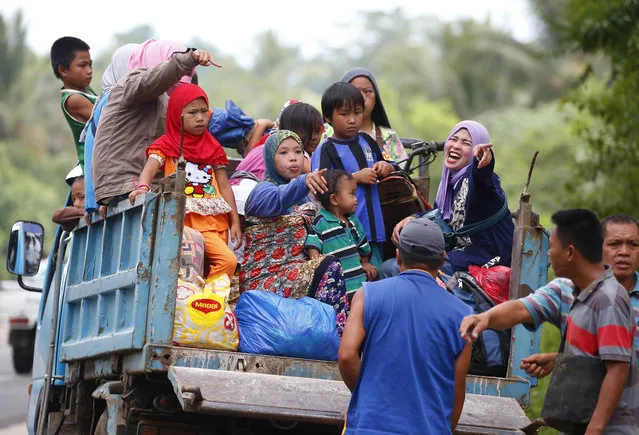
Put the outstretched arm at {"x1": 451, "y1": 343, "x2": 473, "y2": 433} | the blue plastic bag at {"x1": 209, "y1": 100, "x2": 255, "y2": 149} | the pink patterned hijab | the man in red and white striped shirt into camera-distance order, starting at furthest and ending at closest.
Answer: the blue plastic bag at {"x1": 209, "y1": 100, "x2": 255, "y2": 149} < the pink patterned hijab < the outstretched arm at {"x1": 451, "y1": 343, "x2": 473, "y2": 433} < the man in red and white striped shirt

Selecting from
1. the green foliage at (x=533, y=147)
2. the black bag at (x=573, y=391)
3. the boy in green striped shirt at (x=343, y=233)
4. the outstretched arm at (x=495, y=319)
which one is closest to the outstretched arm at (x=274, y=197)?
the boy in green striped shirt at (x=343, y=233)

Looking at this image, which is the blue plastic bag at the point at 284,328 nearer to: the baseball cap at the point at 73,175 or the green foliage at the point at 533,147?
the baseball cap at the point at 73,175

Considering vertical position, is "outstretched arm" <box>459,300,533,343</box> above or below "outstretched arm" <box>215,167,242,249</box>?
below

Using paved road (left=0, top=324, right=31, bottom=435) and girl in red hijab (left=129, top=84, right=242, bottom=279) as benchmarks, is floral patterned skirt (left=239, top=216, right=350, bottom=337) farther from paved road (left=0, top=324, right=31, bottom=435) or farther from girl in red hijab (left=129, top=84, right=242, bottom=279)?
paved road (left=0, top=324, right=31, bottom=435)

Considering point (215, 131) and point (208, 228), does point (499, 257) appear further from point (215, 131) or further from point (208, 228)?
point (215, 131)

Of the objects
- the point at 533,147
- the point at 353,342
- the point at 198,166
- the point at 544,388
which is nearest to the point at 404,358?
the point at 353,342

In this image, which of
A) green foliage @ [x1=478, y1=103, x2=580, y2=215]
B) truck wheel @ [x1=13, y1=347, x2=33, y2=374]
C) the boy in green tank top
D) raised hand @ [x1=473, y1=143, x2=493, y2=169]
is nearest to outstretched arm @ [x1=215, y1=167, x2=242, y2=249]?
raised hand @ [x1=473, y1=143, x2=493, y2=169]

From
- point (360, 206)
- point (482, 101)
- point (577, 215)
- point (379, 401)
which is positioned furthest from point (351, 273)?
point (482, 101)

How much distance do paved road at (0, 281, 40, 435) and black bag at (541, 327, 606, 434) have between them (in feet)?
31.3

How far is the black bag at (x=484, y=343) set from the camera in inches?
233

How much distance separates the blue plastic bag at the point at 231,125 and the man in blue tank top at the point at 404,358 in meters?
3.21

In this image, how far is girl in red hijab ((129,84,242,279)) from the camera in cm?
604

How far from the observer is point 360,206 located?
6699 mm

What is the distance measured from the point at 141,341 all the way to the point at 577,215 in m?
2.02
